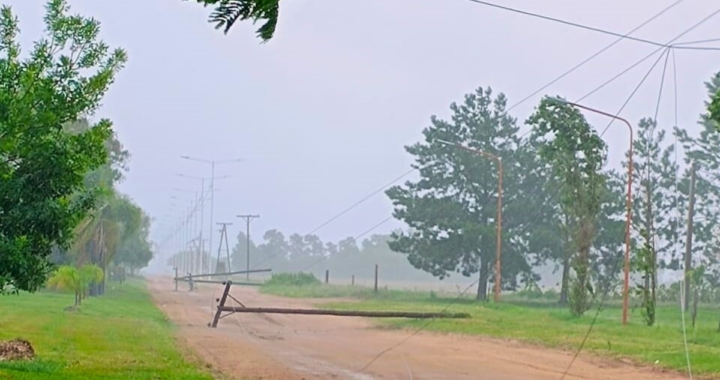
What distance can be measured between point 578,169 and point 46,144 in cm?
2242

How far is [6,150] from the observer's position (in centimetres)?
1371

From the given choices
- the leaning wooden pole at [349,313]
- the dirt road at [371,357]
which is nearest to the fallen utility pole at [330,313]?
the leaning wooden pole at [349,313]

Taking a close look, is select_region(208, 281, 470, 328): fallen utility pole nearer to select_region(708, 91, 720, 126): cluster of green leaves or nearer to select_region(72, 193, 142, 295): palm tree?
select_region(708, 91, 720, 126): cluster of green leaves

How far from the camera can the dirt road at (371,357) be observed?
19.0m

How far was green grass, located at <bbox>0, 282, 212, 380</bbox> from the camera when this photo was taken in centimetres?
1639

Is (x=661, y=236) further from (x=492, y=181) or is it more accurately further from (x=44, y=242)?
(x=44, y=242)

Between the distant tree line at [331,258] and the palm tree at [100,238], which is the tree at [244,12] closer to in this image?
the palm tree at [100,238]

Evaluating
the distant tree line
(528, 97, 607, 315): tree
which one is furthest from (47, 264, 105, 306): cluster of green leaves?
the distant tree line

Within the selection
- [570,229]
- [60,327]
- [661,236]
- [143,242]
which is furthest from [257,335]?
[143,242]

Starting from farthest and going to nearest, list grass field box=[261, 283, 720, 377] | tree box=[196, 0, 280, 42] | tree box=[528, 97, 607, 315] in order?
tree box=[528, 97, 607, 315] < grass field box=[261, 283, 720, 377] < tree box=[196, 0, 280, 42]

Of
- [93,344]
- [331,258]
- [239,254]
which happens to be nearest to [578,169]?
[93,344]

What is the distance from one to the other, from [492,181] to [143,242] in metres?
47.0

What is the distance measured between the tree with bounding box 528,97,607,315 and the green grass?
13.3 m

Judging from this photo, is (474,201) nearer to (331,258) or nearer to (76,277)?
(76,277)
